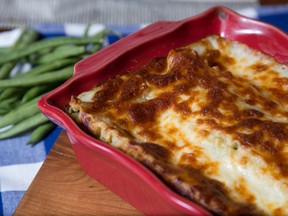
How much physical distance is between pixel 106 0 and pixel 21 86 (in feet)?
6.87

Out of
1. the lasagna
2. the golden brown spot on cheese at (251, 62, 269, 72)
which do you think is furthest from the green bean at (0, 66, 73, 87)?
the golden brown spot on cheese at (251, 62, 269, 72)

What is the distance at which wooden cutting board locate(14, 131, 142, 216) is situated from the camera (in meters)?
2.54

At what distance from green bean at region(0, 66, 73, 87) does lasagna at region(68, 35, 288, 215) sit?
0.97 meters

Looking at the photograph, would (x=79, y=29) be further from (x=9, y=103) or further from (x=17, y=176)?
(x=17, y=176)

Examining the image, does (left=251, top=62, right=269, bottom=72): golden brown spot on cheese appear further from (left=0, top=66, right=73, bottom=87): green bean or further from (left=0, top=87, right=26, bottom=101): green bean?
(left=0, top=87, right=26, bottom=101): green bean

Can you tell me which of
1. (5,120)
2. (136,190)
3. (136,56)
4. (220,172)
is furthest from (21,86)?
(220,172)

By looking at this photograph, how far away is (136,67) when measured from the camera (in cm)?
297

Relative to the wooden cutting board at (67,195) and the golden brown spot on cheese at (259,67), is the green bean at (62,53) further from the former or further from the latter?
the golden brown spot on cheese at (259,67)

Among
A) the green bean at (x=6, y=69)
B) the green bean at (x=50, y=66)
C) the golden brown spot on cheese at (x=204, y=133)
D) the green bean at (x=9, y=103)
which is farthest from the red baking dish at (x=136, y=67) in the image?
the green bean at (x=6, y=69)

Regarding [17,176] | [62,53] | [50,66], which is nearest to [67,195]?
[17,176]

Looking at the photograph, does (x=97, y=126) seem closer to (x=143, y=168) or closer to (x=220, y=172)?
(x=143, y=168)

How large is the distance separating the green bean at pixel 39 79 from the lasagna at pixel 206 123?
38.0 inches

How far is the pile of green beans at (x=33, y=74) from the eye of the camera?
341cm

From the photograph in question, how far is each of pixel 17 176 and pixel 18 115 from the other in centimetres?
50
